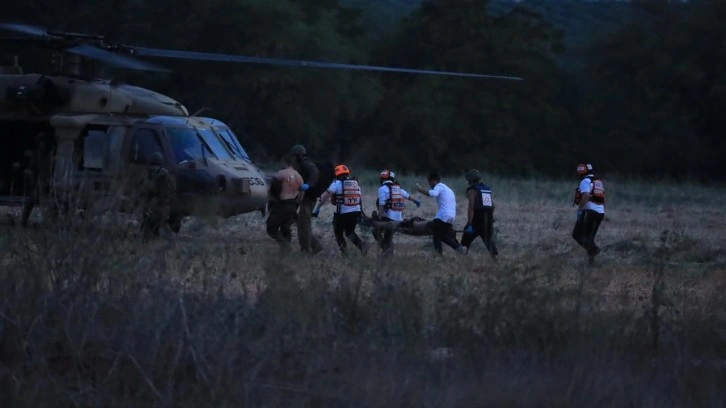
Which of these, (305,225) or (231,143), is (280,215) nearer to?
(305,225)

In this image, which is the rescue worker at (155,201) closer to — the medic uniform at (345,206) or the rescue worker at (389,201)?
the medic uniform at (345,206)

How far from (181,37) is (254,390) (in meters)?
39.1

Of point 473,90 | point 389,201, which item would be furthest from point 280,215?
point 473,90

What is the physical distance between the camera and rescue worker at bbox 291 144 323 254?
1496 cm

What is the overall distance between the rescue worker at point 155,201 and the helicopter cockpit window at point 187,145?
185 centimetres

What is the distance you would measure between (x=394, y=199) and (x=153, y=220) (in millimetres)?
6559

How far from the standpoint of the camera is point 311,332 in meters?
8.00

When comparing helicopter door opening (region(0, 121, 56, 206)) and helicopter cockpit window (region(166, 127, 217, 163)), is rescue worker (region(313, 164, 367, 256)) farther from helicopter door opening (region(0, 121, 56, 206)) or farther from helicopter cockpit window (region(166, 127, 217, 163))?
helicopter door opening (region(0, 121, 56, 206))

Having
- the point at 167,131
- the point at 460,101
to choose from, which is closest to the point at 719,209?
the point at 167,131

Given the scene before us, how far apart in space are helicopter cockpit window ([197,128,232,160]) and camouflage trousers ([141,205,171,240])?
5762 millimetres

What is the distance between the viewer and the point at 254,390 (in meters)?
7.41

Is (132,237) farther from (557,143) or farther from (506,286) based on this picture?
(557,143)

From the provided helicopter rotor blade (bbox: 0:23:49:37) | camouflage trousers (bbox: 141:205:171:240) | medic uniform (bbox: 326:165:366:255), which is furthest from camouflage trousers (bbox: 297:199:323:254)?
camouflage trousers (bbox: 141:205:171:240)

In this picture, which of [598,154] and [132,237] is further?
[598,154]
